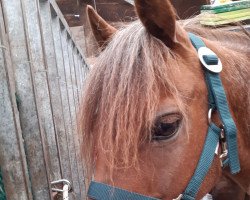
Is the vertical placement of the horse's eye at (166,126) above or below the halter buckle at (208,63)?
below

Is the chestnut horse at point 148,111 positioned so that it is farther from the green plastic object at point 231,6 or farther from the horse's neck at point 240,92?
the green plastic object at point 231,6

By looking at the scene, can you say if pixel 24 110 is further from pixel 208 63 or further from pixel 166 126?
pixel 208 63

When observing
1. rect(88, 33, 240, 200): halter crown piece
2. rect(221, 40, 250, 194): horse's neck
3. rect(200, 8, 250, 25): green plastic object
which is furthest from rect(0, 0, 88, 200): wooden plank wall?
rect(200, 8, 250, 25): green plastic object

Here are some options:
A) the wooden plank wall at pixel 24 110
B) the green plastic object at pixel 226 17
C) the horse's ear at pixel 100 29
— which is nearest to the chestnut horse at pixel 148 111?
the horse's ear at pixel 100 29

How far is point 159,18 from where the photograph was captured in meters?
1.35

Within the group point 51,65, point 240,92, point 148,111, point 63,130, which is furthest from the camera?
point 63,130

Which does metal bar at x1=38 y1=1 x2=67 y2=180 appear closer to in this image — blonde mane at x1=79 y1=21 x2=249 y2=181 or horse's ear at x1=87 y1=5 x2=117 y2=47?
horse's ear at x1=87 y1=5 x2=117 y2=47

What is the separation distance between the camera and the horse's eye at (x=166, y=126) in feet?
4.28

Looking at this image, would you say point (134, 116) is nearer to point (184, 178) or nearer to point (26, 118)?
point (184, 178)

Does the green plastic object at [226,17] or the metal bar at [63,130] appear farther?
the metal bar at [63,130]

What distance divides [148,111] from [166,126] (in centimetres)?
10

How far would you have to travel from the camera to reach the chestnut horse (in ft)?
4.20

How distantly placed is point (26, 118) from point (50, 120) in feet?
1.29

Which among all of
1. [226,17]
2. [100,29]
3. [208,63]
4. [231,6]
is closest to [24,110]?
[100,29]
